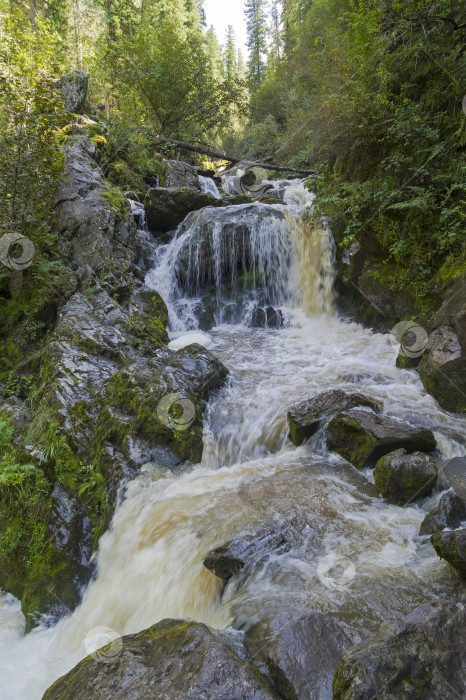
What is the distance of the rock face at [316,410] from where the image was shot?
4.95 meters

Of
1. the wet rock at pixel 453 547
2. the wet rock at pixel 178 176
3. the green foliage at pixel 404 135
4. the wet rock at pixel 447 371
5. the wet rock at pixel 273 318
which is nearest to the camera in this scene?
the wet rock at pixel 453 547

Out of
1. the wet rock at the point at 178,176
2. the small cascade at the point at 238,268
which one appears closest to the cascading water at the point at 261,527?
the small cascade at the point at 238,268

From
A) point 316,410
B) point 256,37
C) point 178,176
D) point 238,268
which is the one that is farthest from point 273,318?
point 256,37

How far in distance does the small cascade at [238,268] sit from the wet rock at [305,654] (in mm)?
8046

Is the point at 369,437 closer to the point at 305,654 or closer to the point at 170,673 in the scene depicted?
the point at 305,654

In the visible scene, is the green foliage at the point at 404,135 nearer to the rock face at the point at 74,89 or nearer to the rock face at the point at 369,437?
the rock face at the point at 369,437

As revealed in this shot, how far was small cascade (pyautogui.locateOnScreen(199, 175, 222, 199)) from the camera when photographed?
15515mm

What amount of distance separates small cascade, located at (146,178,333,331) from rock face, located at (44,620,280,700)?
8.05 m

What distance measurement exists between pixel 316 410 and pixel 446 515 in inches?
83.0

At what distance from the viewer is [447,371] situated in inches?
205

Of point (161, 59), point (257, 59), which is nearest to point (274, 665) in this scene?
point (161, 59)

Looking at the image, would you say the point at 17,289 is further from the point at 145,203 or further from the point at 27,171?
the point at 145,203

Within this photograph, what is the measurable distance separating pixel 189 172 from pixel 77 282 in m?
9.55

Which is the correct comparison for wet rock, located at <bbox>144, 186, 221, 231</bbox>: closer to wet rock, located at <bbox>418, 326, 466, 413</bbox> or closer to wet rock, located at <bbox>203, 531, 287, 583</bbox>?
wet rock, located at <bbox>418, 326, 466, 413</bbox>
